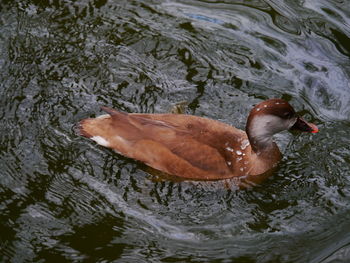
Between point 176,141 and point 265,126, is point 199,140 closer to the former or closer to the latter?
point 176,141

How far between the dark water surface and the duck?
0.56 feet

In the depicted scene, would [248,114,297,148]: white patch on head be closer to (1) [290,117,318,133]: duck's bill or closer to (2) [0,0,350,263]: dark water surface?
(1) [290,117,318,133]: duck's bill

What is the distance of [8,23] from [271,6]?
342cm

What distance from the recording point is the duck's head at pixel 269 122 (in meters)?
5.39

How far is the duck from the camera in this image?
17.9ft

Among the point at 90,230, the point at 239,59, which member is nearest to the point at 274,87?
the point at 239,59

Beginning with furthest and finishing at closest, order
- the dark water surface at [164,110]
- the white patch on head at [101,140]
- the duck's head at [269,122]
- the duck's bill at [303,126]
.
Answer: the white patch on head at [101,140] → the duck's bill at [303,126] → the duck's head at [269,122] → the dark water surface at [164,110]

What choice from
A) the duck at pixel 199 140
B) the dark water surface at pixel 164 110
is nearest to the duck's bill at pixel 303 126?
the duck at pixel 199 140

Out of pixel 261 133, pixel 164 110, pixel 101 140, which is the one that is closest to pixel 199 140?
pixel 261 133

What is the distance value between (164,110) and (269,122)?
1266 mm

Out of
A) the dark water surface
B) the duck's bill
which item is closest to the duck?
the duck's bill

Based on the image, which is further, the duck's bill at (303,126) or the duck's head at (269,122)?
the duck's bill at (303,126)

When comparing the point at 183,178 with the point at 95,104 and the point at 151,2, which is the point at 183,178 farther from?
the point at 151,2

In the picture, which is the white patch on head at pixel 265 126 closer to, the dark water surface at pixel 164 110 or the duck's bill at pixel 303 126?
the duck's bill at pixel 303 126
